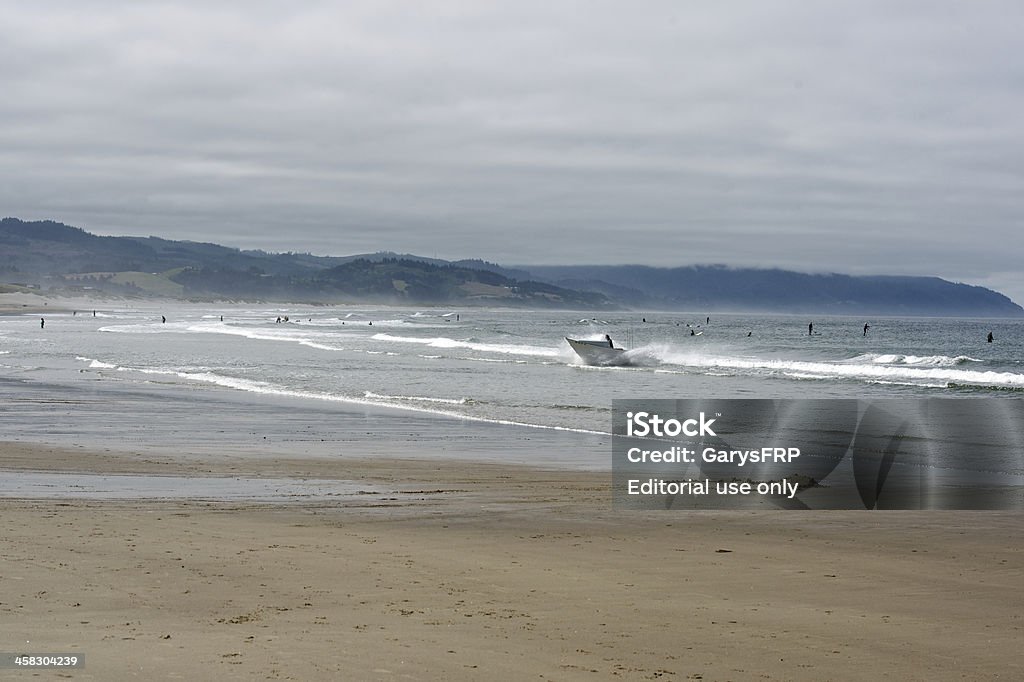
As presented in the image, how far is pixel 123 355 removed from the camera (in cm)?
4506

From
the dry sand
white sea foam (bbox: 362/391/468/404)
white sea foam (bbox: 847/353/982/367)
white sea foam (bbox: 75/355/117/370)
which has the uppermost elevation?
white sea foam (bbox: 75/355/117/370)

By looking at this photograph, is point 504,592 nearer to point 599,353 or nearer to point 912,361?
point 599,353

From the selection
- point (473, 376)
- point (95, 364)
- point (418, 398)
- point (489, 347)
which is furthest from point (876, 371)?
point (95, 364)

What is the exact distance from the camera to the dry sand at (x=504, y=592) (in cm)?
614

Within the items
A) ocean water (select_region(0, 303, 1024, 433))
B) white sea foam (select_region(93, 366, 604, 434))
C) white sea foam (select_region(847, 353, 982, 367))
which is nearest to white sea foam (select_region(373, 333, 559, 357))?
ocean water (select_region(0, 303, 1024, 433))

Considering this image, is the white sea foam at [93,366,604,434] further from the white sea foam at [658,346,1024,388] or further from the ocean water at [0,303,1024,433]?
the white sea foam at [658,346,1024,388]

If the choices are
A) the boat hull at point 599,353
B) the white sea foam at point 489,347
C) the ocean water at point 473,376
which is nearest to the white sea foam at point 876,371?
the ocean water at point 473,376

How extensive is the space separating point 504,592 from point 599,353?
140 feet

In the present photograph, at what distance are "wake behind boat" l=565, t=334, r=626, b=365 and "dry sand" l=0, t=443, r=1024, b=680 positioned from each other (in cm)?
3814

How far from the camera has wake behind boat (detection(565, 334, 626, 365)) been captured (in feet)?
164

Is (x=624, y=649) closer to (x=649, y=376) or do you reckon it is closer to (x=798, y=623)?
(x=798, y=623)

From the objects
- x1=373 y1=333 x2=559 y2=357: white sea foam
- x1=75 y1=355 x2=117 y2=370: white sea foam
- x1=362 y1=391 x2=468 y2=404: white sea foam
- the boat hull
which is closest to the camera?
x1=362 y1=391 x2=468 y2=404: white sea foam

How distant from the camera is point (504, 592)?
7.70 metres

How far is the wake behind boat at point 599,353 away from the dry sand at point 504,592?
1502 inches
